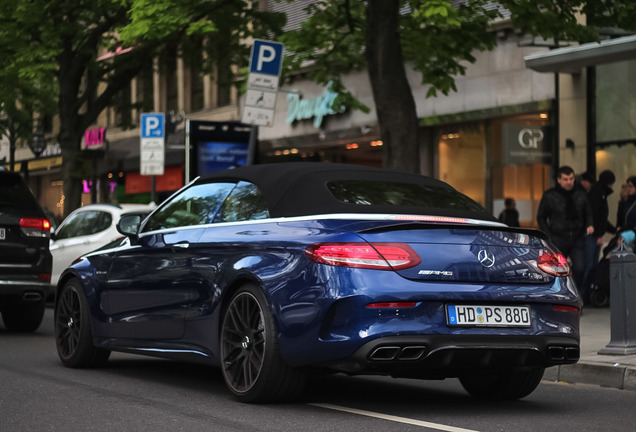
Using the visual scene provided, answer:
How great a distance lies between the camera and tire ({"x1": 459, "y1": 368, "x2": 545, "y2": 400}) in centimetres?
795

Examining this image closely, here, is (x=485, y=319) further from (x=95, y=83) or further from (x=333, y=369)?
(x=95, y=83)

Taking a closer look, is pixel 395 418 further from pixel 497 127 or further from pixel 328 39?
pixel 497 127

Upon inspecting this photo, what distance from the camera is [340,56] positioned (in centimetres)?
1995

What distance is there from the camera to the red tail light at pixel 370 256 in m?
6.94

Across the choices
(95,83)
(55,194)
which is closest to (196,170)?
(95,83)

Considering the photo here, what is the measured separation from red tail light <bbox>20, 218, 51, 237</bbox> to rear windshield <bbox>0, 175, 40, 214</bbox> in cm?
10

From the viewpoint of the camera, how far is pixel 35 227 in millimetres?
13602

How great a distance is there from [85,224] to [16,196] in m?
4.91

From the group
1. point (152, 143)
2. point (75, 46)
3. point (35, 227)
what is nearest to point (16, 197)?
point (35, 227)

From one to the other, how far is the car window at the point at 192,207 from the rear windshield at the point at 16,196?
4700 millimetres

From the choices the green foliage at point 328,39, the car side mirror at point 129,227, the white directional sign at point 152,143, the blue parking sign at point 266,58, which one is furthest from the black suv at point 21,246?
the white directional sign at point 152,143

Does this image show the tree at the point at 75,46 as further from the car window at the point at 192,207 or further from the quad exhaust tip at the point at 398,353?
the quad exhaust tip at the point at 398,353

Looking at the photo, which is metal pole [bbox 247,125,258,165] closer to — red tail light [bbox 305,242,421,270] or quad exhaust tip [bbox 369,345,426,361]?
red tail light [bbox 305,242,421,270]

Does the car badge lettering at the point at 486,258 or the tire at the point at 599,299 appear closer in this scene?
the car badge lettering at the point at 486,258
